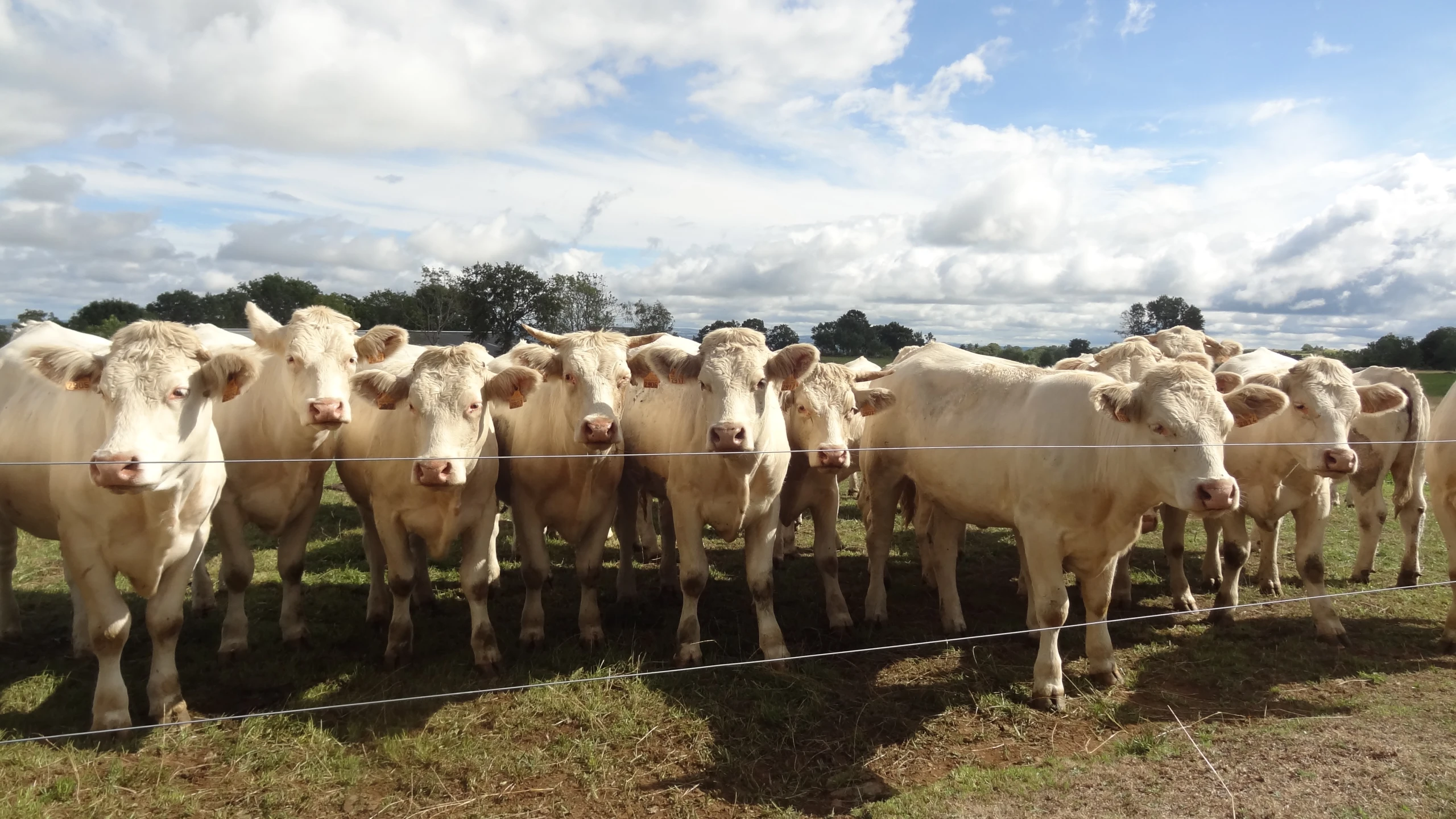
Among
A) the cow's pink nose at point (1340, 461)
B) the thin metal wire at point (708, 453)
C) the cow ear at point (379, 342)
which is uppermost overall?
the cow ear at point (379, 342)

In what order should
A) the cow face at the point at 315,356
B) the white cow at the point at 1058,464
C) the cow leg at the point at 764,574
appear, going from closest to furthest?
the white cow at the point at 1058,464
the cow face at the point at 315,356
the cow leg at the point at 764,574

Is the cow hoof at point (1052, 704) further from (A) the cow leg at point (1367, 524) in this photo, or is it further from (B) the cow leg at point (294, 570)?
(B) the cow leg at point (294, 570)

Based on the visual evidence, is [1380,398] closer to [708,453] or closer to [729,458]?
[729,458]

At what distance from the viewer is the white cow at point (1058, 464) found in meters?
5.18

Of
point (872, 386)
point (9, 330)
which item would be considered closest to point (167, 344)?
point (9, 330)

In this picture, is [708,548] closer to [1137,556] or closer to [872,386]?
[872,386]

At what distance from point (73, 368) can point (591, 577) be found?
13.1ft

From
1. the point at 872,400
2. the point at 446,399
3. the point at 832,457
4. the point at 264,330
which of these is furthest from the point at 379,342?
the point at 872,400

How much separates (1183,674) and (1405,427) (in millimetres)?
4963

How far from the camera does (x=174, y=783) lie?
4.57 m

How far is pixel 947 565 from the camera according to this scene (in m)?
7.58

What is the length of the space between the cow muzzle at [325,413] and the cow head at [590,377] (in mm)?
1519

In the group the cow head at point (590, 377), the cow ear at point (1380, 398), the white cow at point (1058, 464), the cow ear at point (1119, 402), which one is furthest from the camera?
the cow ear at point (1380, 398)

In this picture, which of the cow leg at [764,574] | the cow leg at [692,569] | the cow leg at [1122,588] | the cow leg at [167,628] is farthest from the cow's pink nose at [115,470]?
the cow leg at [1122,588]
